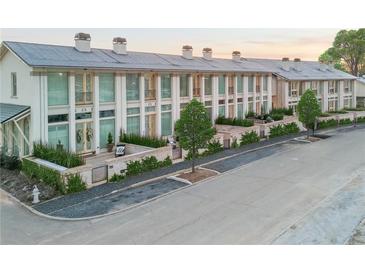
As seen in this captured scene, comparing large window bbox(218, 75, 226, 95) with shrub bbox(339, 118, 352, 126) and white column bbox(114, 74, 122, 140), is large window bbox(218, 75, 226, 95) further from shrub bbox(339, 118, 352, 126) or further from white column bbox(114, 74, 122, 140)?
shrub bbox(339, 118, 352, 126)

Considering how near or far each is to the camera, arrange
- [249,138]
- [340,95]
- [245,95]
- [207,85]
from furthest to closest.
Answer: [340,95] < [245,95] < [207,85] < [249,138]

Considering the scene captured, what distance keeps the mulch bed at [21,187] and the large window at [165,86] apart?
458 inches

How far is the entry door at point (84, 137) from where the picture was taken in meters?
22.4

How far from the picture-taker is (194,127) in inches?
784

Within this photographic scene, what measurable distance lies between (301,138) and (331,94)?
60.1 ft

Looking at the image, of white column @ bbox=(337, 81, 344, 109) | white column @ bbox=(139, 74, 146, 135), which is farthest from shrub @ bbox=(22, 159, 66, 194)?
white column @ bbox=(337, 81, 344, 109)

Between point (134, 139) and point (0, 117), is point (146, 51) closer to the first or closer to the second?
point (134, 139)

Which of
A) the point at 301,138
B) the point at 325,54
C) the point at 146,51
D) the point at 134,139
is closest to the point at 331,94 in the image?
the point at 325,54

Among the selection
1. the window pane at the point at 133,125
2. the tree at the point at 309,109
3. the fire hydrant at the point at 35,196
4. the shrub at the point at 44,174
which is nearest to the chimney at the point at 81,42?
the window pane at the point at 133,125

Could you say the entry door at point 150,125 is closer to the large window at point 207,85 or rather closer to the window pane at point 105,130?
the window pane at point 105,130

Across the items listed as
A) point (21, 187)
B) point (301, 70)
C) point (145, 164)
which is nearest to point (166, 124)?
point (145, 164)

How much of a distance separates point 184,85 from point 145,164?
35.1 ft

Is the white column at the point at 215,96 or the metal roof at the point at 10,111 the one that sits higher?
the white column at the point at 215,96

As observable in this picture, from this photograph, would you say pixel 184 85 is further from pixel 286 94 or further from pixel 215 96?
pixel 286 94
